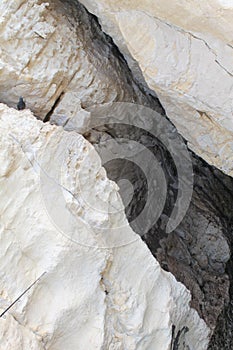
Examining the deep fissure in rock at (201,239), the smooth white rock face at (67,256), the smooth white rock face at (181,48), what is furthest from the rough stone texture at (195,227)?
the smooth white rock face at (67,256)

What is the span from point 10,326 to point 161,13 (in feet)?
3.29

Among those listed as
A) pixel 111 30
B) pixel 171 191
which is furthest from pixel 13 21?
pixel 171 191

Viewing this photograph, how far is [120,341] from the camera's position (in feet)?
4.65

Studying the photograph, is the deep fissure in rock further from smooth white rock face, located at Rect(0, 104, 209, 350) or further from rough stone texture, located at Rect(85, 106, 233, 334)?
smooth white rock face, located at Rect(0, 104, 209, 350)

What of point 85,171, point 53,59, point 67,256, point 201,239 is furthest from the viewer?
point 201,239

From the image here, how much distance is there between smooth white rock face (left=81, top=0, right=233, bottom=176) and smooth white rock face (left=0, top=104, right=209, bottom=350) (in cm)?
38

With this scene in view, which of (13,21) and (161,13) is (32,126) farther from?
(161,13)

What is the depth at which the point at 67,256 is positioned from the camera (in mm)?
1348

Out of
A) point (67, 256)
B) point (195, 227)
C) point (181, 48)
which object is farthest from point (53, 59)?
point (195, 227)

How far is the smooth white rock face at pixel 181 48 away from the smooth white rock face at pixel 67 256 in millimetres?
380

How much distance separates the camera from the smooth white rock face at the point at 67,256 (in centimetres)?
130

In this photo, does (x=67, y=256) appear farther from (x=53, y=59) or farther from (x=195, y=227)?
(x=195, y=227)

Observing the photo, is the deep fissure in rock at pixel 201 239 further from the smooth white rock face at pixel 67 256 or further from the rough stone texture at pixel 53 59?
the smooth white rock face at pixel 67 256

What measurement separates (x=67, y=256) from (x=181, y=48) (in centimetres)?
77
